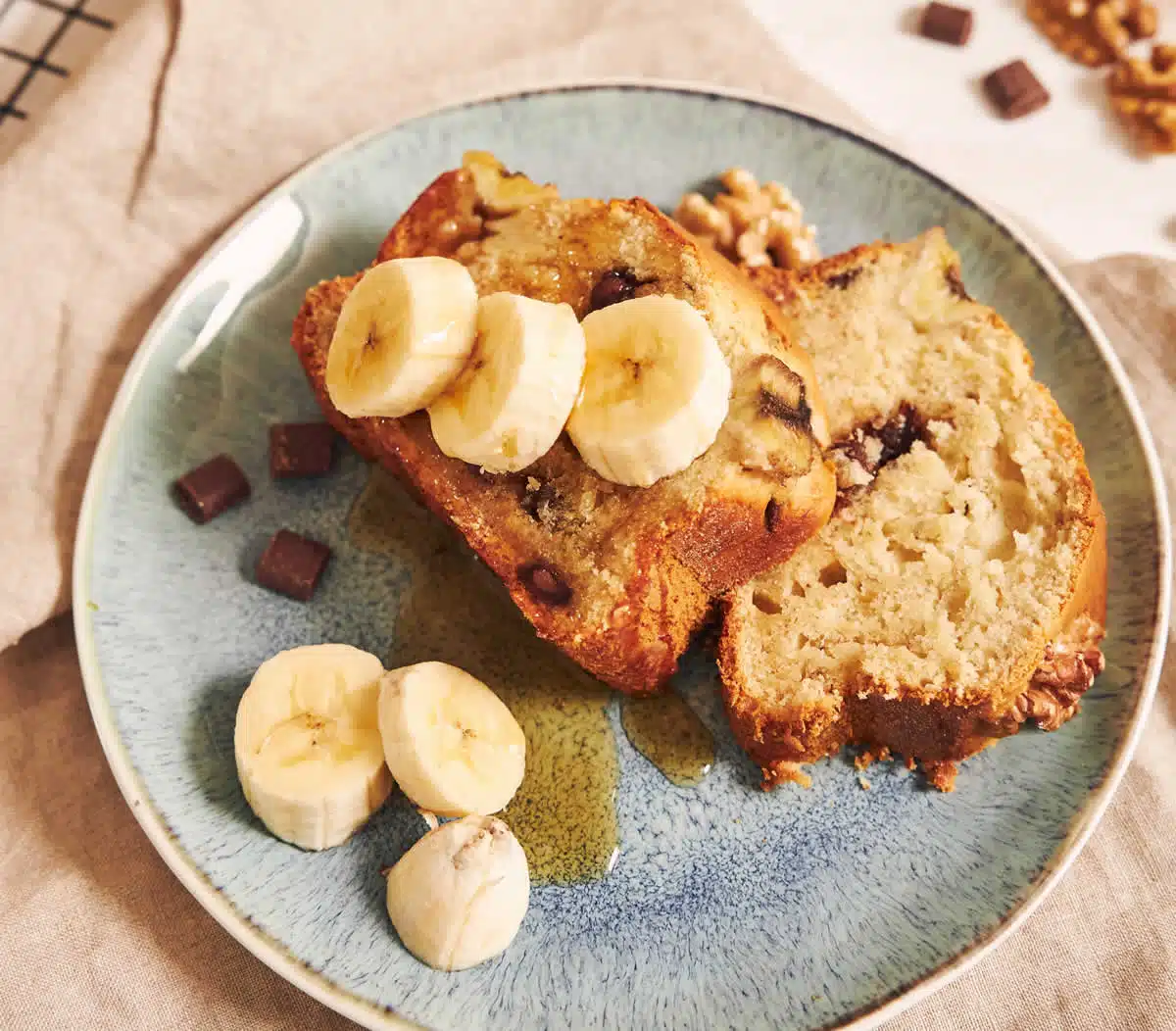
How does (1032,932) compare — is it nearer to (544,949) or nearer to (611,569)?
(544,949)

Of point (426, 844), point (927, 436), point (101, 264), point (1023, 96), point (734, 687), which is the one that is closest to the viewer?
point (426, 844)

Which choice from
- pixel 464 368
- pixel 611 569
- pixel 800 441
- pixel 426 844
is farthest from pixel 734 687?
pixel 464 368

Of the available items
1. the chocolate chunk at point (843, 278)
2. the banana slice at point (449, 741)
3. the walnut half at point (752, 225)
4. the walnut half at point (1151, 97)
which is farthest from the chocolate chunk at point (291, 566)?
the walnut half at point (1151, 97)

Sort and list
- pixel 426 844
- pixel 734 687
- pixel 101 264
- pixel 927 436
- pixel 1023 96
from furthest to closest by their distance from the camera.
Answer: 1. pixel 1023 96
2. pixel 101 264
3. pixel 927 436
4. pixel 734 687
5. pixel 426 844

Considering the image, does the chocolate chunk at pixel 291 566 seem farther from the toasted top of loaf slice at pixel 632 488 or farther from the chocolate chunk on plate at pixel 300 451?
the toasted top of loaf slice at pixel 632 488

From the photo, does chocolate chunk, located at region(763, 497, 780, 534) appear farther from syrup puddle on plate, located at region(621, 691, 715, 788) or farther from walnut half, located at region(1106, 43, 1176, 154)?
walnut half, located at region(1106, 43, 1176, 154)

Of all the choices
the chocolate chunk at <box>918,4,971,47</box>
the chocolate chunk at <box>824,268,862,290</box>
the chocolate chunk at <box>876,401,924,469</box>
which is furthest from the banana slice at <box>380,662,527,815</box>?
the chocolate chunk at <box>918,4,971,47</box>
